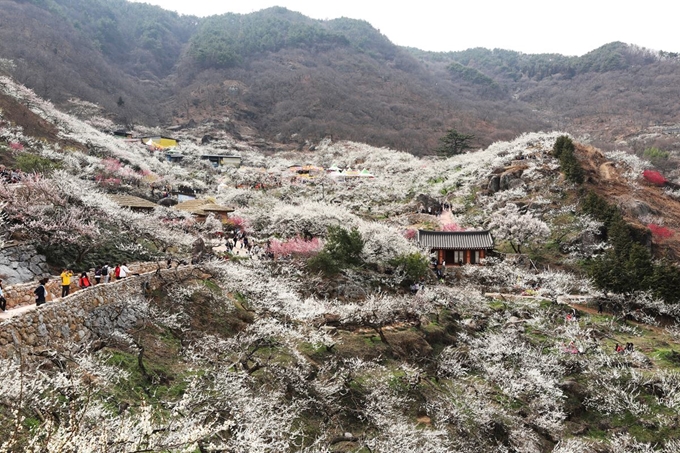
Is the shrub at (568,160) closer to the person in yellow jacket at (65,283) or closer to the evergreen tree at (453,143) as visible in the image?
the evergreen tree at (453,143)

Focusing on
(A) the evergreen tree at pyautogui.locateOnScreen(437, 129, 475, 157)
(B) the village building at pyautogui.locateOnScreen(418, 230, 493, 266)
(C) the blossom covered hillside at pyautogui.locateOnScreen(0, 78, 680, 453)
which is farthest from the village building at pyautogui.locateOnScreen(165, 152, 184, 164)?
(B) the village building at pyautogui.locateOnScreen(418, 230, 493, 266)

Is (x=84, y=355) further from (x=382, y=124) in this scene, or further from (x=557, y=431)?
(x=382, y=124)

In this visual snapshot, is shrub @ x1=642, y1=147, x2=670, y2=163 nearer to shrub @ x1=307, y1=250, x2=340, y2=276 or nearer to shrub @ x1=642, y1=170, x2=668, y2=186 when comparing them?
shrub @ x1=642, y1=170, x2=668, y2=186

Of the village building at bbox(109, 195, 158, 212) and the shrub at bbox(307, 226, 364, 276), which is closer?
the shrub at bbox(307, 226, 364, 276)

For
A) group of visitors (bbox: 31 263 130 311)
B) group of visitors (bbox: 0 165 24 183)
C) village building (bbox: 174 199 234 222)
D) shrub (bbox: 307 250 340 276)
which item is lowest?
shrub (bbox: 307 250 340 276)

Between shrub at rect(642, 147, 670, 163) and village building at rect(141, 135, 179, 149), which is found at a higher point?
village building at rect(141, 135, 179, 149)

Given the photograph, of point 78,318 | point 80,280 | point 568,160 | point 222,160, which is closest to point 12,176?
point 80,280

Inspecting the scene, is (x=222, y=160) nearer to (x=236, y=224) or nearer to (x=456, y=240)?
(x=236, y=224)

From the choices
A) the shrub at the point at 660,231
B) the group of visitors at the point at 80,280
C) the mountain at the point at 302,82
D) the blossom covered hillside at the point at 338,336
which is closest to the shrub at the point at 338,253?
the blossom covered hillside at the point at 338,336
